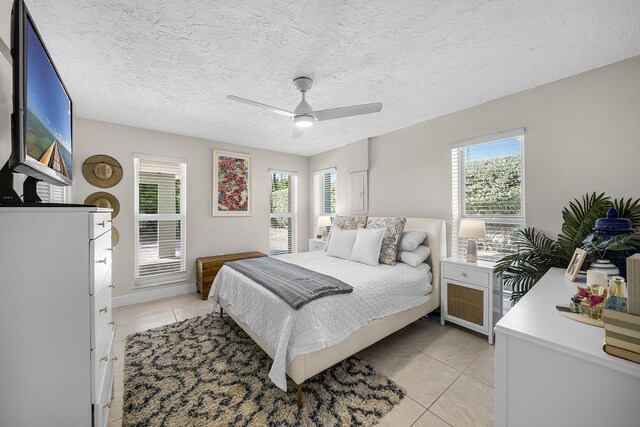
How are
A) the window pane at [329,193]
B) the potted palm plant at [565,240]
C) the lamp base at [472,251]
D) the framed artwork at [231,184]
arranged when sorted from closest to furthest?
the potted palm plant at [565,240]
the lamp base at [472,251]
the framed artwork at [231,184]
the window pane at [329,193]

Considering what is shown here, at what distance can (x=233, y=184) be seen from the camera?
434 centimetres

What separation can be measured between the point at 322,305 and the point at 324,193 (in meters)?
3.52

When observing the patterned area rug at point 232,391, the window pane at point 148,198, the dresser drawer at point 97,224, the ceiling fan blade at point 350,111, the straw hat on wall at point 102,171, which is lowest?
the patterned area rug at point 232,391

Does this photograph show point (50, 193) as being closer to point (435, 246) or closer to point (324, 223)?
point (324, 223)

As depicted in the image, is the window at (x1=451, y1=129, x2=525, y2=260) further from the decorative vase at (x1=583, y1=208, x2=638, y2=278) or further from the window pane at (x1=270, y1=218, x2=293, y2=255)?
the window pane at (x1=270, y1=218, x2=293, y2=255)

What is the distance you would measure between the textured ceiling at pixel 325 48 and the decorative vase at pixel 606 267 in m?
1.54

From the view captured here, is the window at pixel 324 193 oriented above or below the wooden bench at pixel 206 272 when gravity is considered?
above

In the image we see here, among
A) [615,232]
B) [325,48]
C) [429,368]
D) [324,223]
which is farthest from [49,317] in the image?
[324,223]

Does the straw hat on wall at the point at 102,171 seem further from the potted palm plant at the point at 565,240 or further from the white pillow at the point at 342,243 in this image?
the potted palm plant at the point at 565,240

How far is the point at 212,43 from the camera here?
5.77ft

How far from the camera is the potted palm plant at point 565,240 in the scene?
6.31 ft

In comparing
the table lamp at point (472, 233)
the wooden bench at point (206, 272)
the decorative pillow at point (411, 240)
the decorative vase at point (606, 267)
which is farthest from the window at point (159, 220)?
the decorative vase at point (606, 267)

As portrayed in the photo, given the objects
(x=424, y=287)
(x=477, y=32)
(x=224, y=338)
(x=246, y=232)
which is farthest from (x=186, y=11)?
(x=246, y=232)

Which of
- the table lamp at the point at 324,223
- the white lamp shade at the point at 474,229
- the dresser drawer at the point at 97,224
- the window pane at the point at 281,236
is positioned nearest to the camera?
the dresser drawer at the point at 97,224
